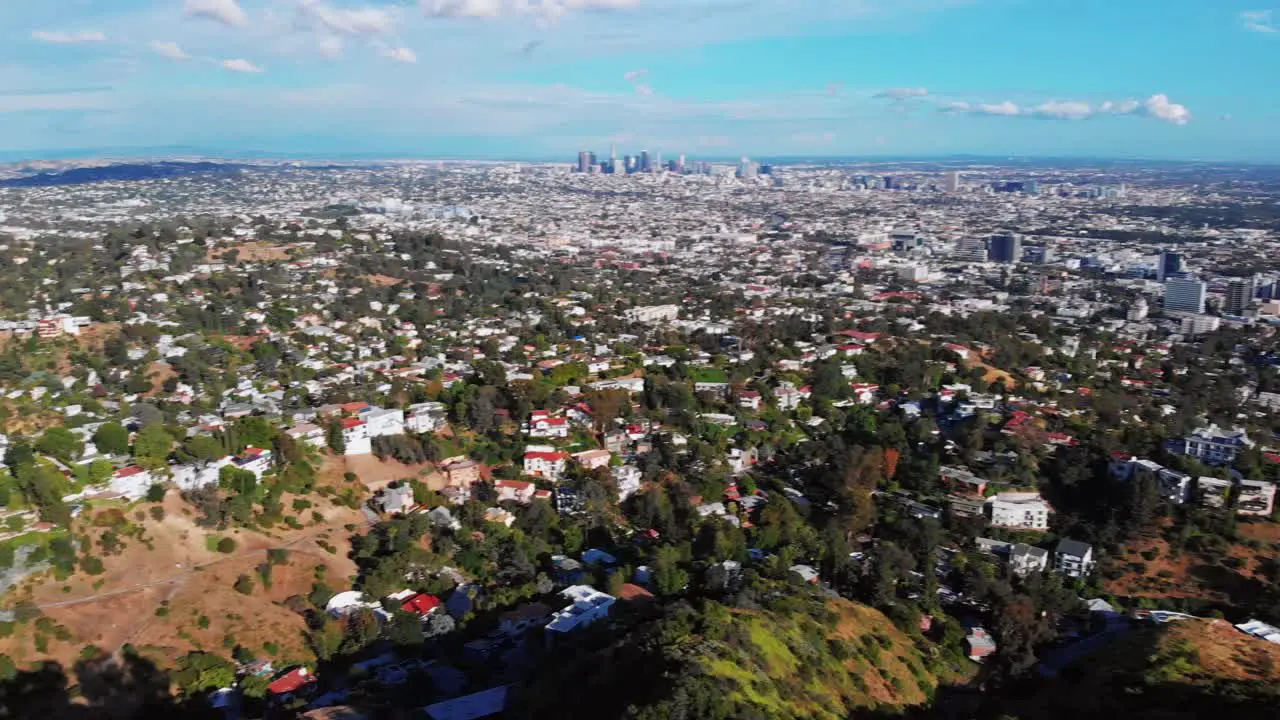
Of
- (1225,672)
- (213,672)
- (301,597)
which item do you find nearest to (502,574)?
(301,597)

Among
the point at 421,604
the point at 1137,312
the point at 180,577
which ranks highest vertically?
the point at 1137,312

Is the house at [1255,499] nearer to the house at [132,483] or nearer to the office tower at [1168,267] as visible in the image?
the house at [132,483]

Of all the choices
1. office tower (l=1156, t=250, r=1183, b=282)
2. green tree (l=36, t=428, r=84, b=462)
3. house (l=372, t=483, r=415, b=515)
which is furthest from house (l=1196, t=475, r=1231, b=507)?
office tower (l=1156, t=250, r=1183, b=282)

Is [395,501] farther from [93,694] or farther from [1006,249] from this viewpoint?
[1006,249]

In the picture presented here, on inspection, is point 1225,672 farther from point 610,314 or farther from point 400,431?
point 610,314

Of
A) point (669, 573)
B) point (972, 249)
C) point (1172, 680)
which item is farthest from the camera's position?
point (972, 249)

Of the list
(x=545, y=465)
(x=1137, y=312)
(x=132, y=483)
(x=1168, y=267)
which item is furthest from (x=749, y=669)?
(x=1168, y=267)
